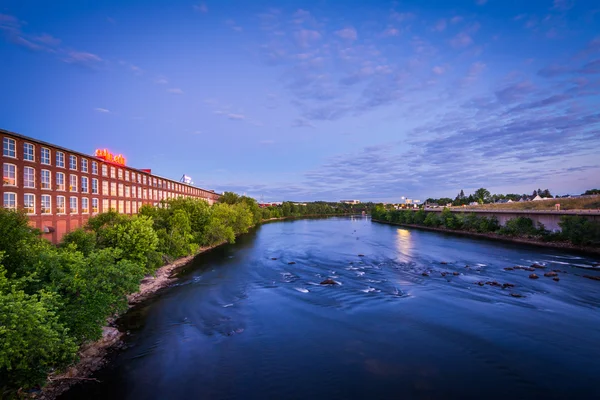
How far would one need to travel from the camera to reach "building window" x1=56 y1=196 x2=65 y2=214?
5278cm

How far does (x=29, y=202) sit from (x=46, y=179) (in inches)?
202

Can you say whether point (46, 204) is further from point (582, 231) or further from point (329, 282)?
point (582, 231)

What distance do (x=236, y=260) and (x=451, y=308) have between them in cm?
3826

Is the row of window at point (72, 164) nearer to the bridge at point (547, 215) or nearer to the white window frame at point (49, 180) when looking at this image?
the white window frame at point (49, 180)

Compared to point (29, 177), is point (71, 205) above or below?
below

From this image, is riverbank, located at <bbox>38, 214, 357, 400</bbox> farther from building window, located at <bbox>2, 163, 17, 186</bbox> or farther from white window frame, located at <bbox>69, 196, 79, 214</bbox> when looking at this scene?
white window frame, located at <bbox>69, 196, 79, 214</bbox>

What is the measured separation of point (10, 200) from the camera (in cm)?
4431

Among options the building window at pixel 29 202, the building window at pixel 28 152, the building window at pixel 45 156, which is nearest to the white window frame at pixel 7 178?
the building window at pixel 29 202

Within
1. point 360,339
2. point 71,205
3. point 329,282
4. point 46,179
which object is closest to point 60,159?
point 46,179

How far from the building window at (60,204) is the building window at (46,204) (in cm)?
141

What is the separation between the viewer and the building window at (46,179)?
5044cm

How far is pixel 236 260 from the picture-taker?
58.9 m

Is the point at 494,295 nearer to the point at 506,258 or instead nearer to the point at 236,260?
the point at 506,258

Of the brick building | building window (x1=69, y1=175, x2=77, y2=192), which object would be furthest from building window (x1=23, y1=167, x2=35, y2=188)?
building window (x1=69, y1=175, x2=77, y2=192)
